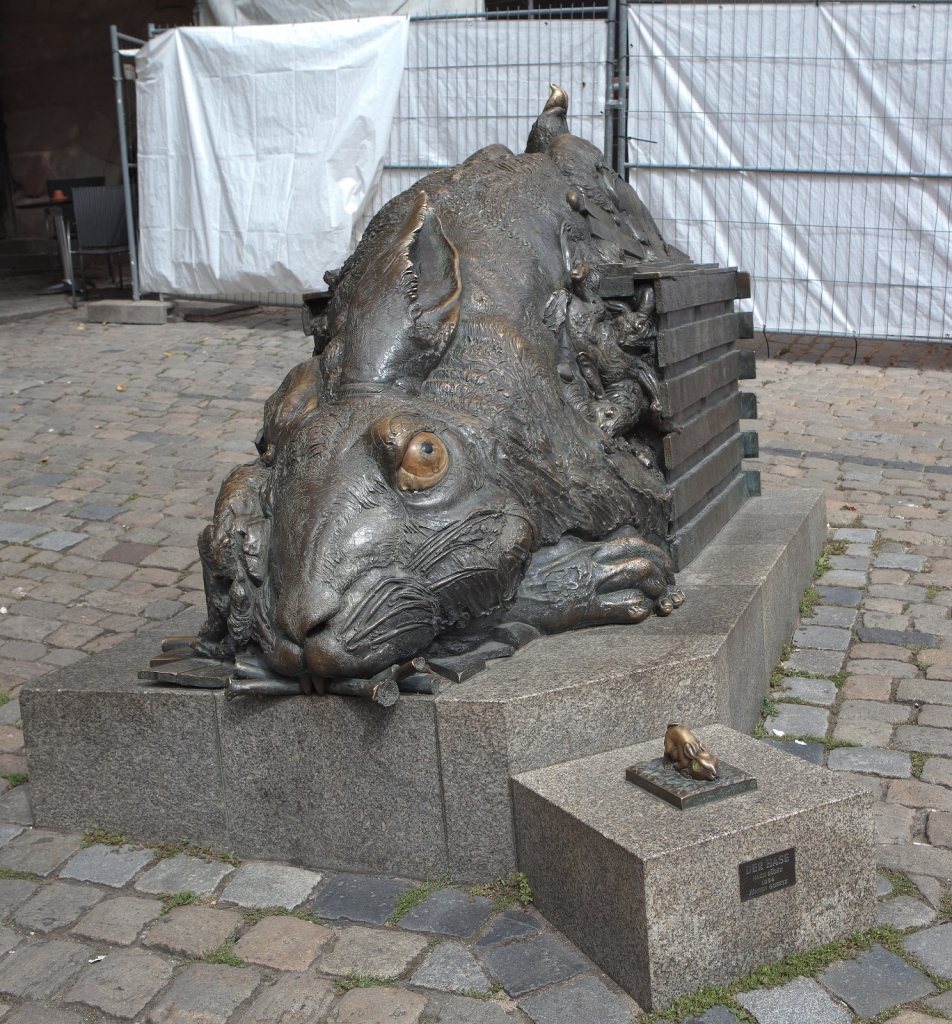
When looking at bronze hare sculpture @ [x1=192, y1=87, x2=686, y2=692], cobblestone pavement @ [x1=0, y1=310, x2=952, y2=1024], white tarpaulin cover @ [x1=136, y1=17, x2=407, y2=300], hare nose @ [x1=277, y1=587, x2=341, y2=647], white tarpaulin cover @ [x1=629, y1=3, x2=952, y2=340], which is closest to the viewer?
cobblestone pavement @ [x1=0, y1=310, x2=952, y2=1024]

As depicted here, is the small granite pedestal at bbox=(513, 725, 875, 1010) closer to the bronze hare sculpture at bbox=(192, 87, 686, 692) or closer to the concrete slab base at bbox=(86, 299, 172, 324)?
the bronze hare sculpture at bbox=(192, 87, 686, 692)

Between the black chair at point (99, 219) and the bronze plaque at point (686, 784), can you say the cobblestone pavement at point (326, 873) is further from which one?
the black chair at point (99, 219)

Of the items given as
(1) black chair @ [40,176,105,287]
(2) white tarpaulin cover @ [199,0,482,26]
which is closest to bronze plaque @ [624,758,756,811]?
(2) white tarpaulin cover @ [199,0,482,26]

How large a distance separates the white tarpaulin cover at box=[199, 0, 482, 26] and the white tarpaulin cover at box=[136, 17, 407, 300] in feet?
4.01

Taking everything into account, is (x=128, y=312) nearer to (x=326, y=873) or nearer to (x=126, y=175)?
(x=126, y=175)

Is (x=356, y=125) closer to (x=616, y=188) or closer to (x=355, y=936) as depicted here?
(x=616, y=188)

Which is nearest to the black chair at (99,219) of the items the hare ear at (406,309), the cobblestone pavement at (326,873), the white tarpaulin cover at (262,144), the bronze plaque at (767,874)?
the white tarpaulin cover at (262,144)

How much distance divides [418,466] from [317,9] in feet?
34.9

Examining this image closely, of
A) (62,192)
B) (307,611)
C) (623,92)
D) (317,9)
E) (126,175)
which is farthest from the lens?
(62,192)

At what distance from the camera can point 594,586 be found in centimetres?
405

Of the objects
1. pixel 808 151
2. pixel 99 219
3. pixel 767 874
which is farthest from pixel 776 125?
pixel 767 874

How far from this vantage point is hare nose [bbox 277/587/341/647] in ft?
11.3

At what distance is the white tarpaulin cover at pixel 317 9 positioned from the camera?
12.8 meters

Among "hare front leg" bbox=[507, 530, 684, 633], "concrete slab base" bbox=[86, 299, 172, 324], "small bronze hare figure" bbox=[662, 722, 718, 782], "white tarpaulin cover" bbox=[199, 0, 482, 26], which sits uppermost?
"white tarpaulin cover" bbox=[199, 0, 482, 26]
